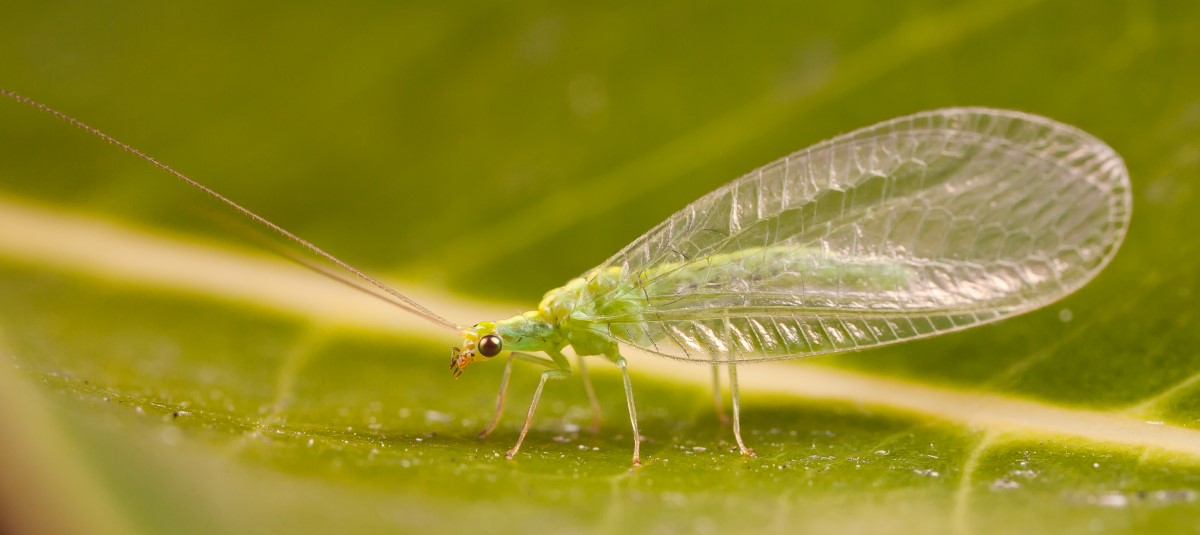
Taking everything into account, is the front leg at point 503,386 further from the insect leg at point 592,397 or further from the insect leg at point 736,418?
the insect leg at point 736,418

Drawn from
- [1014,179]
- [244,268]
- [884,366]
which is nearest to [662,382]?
[884,366]

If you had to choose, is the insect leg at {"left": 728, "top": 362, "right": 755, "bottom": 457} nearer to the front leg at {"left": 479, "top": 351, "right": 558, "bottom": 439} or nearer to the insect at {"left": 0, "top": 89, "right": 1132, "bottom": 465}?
the insect at {"left": 0, "top": 89, "right": 1132, "bottom": 465}

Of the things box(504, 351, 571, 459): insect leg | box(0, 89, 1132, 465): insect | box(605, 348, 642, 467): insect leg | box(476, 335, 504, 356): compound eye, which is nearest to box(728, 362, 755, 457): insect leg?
box(0, 89, 1132, 465): insect

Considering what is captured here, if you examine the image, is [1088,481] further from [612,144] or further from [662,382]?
[612,144]

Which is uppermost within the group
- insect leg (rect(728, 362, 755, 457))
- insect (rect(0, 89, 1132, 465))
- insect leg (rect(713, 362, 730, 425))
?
insect (rect(0, 89, 1132, 465))

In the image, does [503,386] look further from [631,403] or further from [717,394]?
[717,394]

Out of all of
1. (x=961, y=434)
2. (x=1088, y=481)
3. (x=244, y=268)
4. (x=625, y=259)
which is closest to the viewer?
(x=1088, y=481)

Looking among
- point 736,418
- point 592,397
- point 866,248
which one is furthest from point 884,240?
point 592,397
